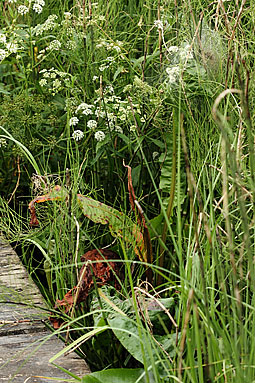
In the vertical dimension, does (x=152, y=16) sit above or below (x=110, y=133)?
above

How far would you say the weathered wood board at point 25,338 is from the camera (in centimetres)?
173

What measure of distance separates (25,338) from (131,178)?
0.89 metres

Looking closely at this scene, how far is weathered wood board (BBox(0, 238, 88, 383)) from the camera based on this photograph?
5.68 feet

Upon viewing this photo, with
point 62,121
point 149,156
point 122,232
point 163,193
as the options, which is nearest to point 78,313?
point 122,232

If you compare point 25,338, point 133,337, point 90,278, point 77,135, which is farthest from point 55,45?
point 133,337

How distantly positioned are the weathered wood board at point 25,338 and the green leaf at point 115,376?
0.28ft

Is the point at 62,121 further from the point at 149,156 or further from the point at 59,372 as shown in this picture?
the point at 59,372

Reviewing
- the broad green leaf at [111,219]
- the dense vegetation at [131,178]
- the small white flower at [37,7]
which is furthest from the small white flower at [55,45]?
the broad green leaf at [111,219]

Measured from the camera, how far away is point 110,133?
264 centimetres

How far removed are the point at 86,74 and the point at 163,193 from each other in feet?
2.21

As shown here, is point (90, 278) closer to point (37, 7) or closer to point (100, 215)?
point (100, 215)

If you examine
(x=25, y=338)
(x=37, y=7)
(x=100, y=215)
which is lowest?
(x=25, y=338)

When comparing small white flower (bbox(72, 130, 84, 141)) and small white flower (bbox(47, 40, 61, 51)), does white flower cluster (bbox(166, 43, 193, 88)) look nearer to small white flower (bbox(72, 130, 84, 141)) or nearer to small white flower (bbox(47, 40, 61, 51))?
small white flower (bbox(72, 130, 84, 141))

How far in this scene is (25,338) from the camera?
1.97 m
